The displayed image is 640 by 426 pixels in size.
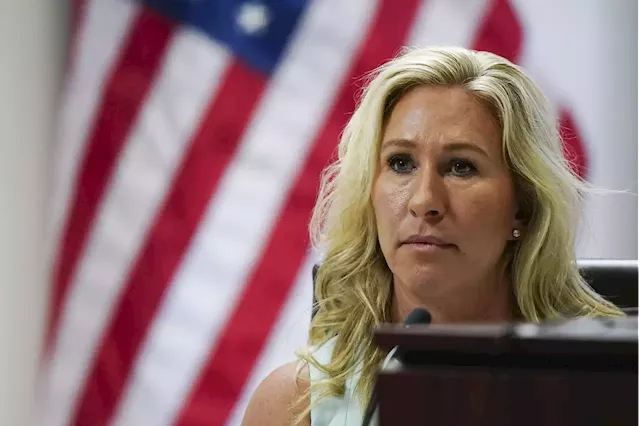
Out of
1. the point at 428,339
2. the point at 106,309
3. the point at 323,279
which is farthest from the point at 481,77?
the point at 106,309

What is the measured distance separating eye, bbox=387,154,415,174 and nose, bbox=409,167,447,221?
33mm

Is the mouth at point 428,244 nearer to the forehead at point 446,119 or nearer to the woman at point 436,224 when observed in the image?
the woman at point 436,224

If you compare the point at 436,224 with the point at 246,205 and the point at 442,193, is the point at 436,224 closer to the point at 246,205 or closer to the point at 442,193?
the point at 442,193

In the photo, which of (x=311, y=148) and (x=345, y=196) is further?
(x=311, y=148)

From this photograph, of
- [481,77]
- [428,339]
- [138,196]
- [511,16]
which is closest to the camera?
[428,339]

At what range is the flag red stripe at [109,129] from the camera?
5.91 ft

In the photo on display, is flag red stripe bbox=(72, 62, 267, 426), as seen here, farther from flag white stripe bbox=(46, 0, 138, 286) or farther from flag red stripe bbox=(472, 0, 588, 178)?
flag red stripe bbox=(472, 0, 588, 178)

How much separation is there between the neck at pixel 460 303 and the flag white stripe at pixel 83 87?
104 cm

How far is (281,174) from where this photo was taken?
1.76 meters

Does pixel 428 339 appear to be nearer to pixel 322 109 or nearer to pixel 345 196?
pixel 345 196

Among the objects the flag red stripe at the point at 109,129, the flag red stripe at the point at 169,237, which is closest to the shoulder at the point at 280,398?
the flag red stripe at the point at 169,237

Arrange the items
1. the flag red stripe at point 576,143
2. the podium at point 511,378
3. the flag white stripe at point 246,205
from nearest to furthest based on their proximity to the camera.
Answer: the podium at point 511,378 < the flag red stripe at point 576,143 < the flag white stripe at point 246,205

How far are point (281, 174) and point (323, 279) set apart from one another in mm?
664

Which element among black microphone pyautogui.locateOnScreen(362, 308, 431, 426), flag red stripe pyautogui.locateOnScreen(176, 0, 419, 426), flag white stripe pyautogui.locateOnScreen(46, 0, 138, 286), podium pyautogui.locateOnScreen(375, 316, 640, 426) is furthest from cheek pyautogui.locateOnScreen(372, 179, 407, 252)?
flag white stripe pyautogui.locateOnScreen(46, 0, 138, 286)
